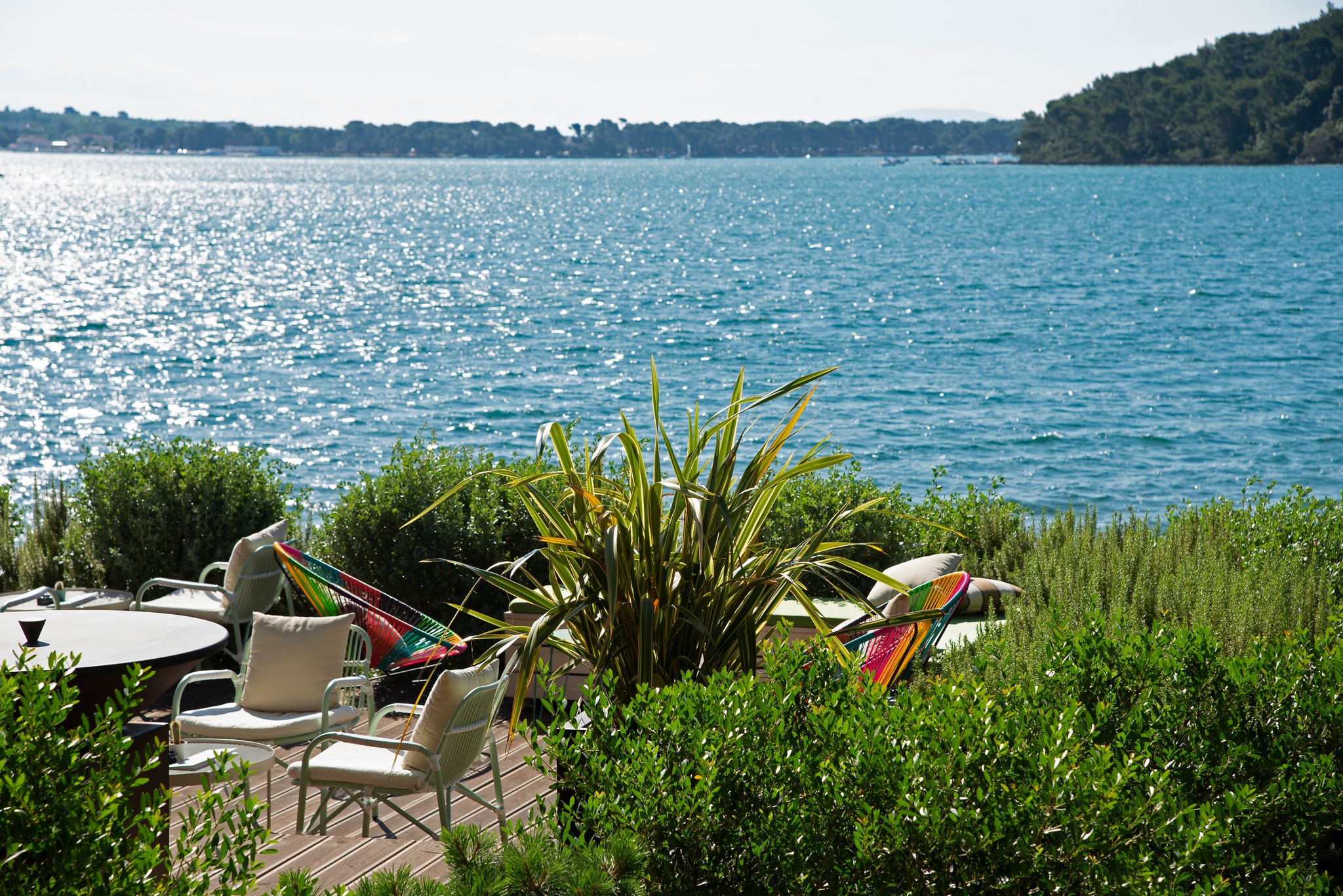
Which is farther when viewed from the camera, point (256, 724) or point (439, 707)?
point (256, 724)

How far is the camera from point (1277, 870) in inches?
93.0

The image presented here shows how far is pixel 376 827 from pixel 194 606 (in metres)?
2.60

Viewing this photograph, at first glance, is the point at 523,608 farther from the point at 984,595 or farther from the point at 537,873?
the point at 537,873

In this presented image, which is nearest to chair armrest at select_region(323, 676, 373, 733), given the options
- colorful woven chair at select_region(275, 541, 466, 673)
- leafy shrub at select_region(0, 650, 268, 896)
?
colorful woven chair at select_region(275, 541, 466, 673)

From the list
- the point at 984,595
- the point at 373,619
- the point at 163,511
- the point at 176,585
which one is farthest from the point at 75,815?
the point at 163,511

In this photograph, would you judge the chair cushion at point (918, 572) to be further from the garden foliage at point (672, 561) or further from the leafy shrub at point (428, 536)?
the garden foliage at point (672, 561)

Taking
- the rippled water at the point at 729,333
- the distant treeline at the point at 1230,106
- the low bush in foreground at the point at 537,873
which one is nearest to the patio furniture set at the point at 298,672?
the low bush in foreground at the point at 537,873

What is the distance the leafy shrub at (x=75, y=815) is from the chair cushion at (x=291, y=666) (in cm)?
259

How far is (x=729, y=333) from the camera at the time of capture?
29938 millimetres

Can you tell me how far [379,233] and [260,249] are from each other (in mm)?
9203

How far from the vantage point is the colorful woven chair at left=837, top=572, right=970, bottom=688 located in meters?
Answer: 4.55

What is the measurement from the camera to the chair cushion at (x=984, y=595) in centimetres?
620

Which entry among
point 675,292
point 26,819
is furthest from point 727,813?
point 675,292

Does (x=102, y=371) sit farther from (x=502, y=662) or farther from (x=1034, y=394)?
(x=502, y=662)
